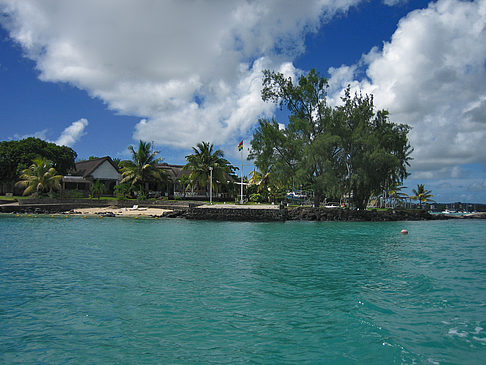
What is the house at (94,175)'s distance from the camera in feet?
173

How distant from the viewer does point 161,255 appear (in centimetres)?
1323

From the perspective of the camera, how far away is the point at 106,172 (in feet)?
180

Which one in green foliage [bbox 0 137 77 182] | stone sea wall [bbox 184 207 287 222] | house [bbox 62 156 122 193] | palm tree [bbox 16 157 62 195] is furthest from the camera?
house [bbox 62 156 122 193]

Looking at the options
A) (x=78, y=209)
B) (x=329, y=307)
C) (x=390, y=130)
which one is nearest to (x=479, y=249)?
(x=329, y=307)

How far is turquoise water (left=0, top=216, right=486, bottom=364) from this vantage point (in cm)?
501

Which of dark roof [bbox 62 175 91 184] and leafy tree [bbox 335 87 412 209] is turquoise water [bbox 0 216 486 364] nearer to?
leafy tree [bbox 335 87 412 209]

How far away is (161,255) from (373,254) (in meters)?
8.53

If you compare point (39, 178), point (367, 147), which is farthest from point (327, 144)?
point (39, 178)

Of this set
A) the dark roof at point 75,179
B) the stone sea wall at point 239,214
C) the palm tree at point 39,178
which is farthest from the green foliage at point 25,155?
the stone sea wall at point 239,214

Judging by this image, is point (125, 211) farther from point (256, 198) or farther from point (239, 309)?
point (239, 309)

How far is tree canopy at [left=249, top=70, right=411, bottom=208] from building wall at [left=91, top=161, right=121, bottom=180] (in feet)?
84.0

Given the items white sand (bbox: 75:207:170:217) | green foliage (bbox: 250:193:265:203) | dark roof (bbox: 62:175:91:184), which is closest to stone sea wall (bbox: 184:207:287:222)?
white sand (bbox: 75:207:170:217)

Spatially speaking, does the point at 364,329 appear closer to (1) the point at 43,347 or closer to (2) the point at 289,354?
(2) the point at 289,354

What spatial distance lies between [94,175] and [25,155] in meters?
9.75
